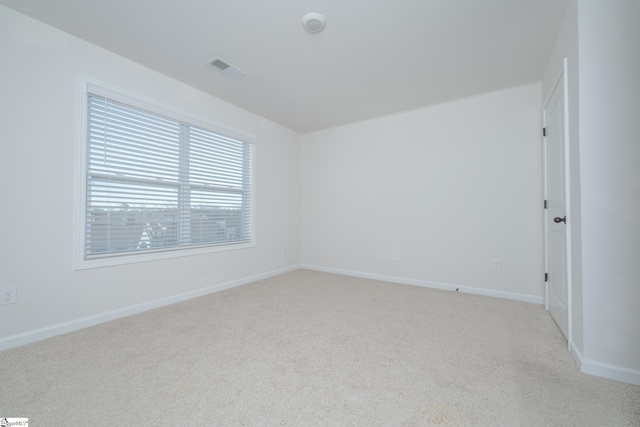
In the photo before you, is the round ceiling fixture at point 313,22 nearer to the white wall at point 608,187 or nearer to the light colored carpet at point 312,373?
the white wall at point 608,187

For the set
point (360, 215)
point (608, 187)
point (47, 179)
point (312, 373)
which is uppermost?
point (47, 179)

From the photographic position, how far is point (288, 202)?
446 cm

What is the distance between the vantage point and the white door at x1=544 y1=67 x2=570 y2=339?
6.70 feet

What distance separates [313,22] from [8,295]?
300 cm

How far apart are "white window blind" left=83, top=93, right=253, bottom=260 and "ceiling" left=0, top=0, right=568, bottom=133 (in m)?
0.58

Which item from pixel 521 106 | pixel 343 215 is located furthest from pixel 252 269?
pixel 521 106

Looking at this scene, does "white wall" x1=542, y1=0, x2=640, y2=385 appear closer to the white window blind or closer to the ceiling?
the ceiling

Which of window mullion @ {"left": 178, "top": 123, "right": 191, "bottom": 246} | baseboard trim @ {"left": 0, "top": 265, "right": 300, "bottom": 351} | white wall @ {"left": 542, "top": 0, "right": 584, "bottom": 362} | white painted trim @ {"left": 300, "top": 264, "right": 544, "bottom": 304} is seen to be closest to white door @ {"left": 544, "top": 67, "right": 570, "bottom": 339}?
white wall @ {"left": 542, "top": 0, "right": 584, "bottom": 362}

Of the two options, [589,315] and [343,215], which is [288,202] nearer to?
[343,215]

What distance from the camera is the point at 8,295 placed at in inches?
74.3

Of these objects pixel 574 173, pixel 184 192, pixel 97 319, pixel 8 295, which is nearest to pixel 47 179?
pixel 8 295

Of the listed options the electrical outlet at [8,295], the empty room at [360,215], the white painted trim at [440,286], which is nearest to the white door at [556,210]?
the empty room at [360,215]

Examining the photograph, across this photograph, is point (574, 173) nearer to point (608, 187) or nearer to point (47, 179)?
point (608, 187)

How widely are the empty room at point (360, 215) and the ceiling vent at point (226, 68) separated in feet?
0.06
